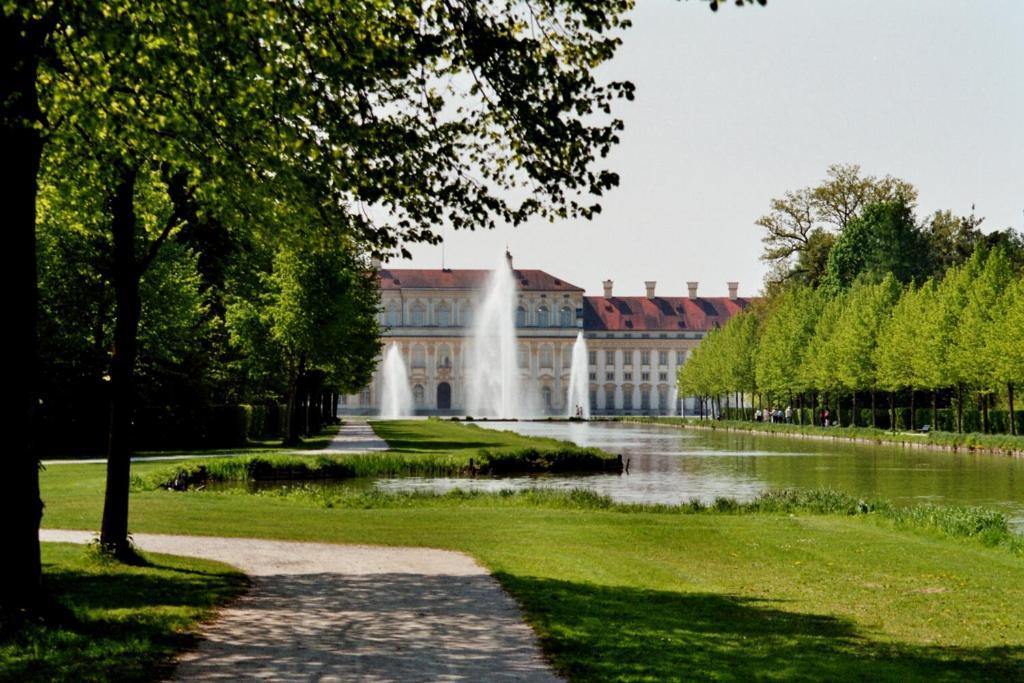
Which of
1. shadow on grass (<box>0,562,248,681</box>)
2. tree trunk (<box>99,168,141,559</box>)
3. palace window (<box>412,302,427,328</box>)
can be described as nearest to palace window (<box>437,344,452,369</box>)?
palace window (<box>412,302,427,328</box>)

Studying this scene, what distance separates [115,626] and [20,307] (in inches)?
91.3

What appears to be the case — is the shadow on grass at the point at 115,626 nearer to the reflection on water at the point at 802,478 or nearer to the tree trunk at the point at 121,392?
the tree trunk at the point at 121,392

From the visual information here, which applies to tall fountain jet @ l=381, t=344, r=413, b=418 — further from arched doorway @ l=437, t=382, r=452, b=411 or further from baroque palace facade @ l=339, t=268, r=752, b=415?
arched doorway @ l=437, t=382, r=452, b=411

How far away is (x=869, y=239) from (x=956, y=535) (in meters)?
49.7

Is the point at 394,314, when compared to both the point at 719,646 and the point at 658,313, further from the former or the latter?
the point at 719,646

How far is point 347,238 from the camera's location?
12047mm

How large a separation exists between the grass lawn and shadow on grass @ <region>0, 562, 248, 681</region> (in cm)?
248

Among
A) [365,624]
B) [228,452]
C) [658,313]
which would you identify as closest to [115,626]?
[365,624]

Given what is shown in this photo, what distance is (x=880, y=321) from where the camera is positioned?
5400cm

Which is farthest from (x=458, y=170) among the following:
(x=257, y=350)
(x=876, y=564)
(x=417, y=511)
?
(x=257, y=350)

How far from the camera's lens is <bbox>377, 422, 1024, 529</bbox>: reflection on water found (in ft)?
73.3

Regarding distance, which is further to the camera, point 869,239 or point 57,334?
point 869,239

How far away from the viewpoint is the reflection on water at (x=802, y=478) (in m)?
22.3

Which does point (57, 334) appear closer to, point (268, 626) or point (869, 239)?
point (268, 626)
